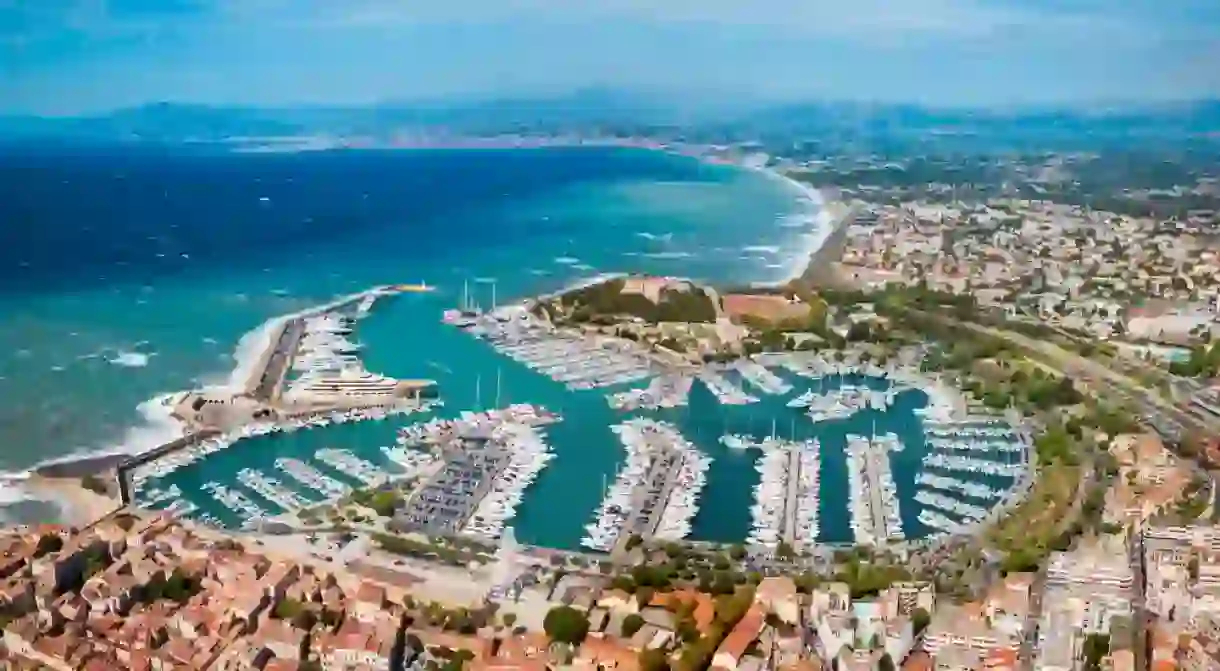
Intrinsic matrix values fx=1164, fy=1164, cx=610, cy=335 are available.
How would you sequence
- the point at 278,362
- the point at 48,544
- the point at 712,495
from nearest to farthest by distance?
1. the point at 48,544
2. the point at 712,495
3. the point at 278,362

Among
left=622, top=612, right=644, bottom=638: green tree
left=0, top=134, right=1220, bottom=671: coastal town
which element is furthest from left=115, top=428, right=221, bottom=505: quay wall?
left=622, top=612, right=644, bottom=638: green tree

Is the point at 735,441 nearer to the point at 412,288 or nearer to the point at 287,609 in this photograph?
the point at 287,609

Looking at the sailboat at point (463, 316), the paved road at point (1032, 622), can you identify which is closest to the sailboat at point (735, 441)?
the paved road at point (1032, 622)

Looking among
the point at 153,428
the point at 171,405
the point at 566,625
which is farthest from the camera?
the point at 171,405

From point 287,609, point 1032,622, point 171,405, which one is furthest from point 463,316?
point 1032,622

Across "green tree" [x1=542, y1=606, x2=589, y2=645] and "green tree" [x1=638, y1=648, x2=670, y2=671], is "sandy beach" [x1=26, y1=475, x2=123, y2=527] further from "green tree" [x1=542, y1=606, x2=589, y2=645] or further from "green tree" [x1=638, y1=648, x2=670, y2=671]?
"green tree" [x1=638, y1=648, x2=670, y2=671]

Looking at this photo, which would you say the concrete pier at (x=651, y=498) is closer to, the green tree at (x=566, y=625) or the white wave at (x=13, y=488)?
the green tree at (x=566, y=625)
